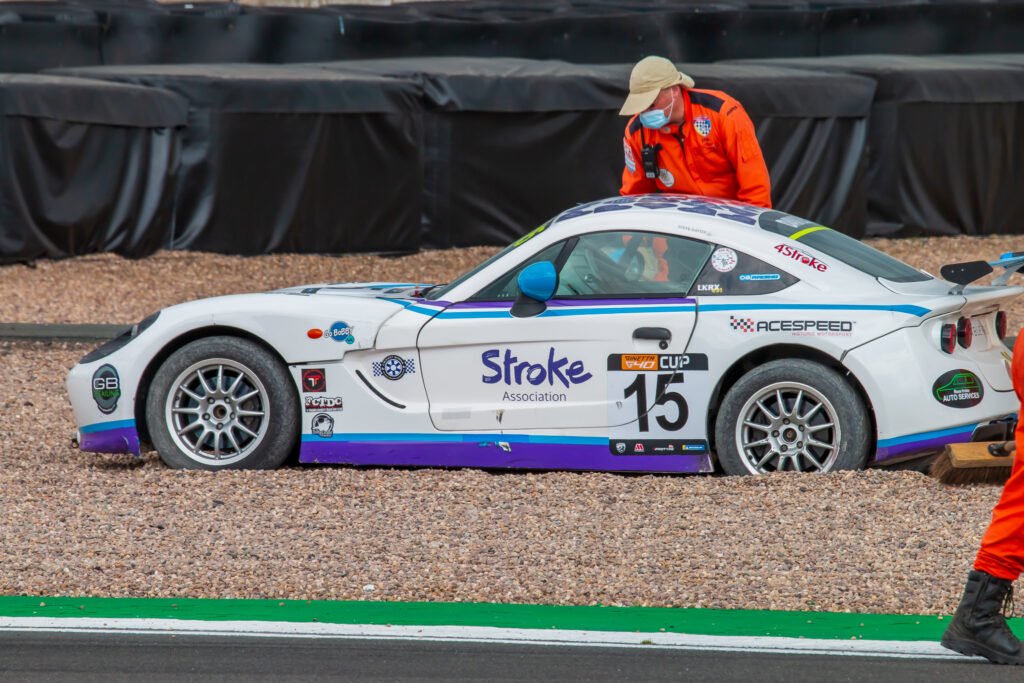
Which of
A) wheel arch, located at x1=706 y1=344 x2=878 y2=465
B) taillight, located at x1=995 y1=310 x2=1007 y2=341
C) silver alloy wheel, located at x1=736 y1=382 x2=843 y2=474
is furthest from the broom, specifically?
taillight, located at x1=995 y1=310 x2=1007 y2=341

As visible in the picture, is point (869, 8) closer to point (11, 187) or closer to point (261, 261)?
point (261, 261)

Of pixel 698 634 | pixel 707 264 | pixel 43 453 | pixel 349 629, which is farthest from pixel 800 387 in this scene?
pixel 43 453

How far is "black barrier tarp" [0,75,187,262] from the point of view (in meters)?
13.1

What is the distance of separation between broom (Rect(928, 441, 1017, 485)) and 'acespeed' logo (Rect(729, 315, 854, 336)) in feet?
2.19

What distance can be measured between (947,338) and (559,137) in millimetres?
8726

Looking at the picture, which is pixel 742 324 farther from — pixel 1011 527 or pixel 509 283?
pixel 1011 527

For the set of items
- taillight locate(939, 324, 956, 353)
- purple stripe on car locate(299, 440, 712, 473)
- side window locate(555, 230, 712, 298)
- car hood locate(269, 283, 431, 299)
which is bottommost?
purple stripe on car locate(299, 440, 712, 473)

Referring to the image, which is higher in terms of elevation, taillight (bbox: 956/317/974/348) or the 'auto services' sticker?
taillight (bbox: 956/317/974/348)

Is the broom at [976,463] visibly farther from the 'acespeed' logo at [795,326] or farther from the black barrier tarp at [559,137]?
the black barrier tarp at [559,137]

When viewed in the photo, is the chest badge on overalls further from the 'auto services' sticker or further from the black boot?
the black boot

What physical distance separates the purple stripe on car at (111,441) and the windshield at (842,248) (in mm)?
3172

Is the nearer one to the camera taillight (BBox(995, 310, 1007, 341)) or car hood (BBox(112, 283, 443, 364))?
taillight (BBox(995, 310, 1007, 341))

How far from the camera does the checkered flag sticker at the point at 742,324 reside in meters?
6.21

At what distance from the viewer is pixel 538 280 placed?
6.35 meters
